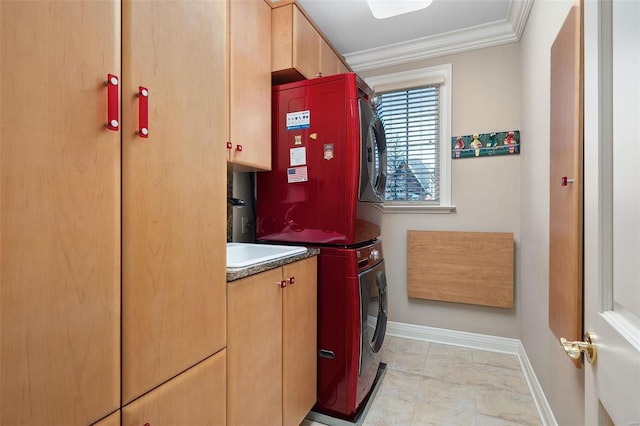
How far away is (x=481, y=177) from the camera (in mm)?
2598

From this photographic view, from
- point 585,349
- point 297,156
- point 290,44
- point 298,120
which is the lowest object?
point 585,349

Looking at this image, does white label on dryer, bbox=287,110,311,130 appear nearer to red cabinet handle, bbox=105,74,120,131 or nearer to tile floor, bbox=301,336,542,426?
red cabinet handle, bbox=105,74,120,131

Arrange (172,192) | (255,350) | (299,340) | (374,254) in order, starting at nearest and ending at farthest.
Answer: (172,192) < (255,350) < (299,340) < (374,254)

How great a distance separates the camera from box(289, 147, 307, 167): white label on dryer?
1.82 m

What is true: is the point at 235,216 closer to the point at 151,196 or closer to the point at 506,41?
the point at 151,196

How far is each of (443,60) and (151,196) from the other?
2.78 meters

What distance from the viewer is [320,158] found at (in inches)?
69.9

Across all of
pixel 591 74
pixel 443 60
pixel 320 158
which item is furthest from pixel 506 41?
pixel 591 74

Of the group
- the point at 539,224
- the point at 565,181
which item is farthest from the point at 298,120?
the point at 539,224

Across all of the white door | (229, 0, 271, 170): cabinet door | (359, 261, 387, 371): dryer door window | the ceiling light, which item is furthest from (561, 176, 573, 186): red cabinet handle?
(229, 0, 271, 170): cabinet door

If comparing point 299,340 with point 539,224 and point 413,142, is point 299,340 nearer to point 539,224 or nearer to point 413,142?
point 539,224

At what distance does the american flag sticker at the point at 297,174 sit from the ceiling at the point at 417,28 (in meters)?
1.29

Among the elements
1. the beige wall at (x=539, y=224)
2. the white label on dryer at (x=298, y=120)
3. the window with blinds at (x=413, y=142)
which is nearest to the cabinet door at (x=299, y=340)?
→ the white label on dryer at (x=298, y=120)

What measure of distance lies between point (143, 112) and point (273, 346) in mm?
1031
